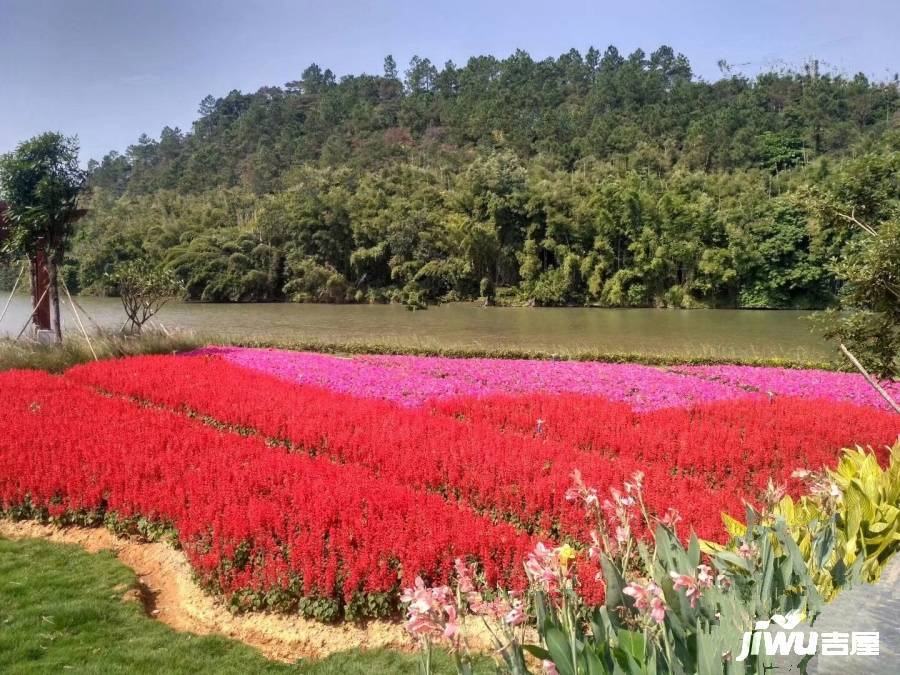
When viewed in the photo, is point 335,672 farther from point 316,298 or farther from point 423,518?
point 316,298

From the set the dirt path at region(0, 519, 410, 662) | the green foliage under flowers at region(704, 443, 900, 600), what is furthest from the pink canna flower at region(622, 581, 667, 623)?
the dirt path at region(0, 519, 410, 662)

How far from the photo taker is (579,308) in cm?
4584

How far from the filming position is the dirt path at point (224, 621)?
427cm

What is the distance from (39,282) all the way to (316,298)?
3767cm

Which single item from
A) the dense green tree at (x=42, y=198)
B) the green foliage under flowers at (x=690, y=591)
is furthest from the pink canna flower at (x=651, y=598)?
the dense green tree at (x=42, y=198)

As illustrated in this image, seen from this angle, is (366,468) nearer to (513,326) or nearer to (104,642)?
(104,642)

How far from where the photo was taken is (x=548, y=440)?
311 inches

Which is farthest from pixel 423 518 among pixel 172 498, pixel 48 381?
pixel 48 381

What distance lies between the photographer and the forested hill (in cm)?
4481

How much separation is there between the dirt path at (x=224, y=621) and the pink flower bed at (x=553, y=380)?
533cm

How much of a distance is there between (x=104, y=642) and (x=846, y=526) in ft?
14.3

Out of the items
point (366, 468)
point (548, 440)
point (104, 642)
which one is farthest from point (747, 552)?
point (548, 440)

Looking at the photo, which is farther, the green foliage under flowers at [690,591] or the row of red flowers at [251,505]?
the row of red flowers at [251,505]

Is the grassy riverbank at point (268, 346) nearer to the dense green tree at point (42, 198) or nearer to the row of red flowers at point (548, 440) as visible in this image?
the dense green tree at point (42, 198)
